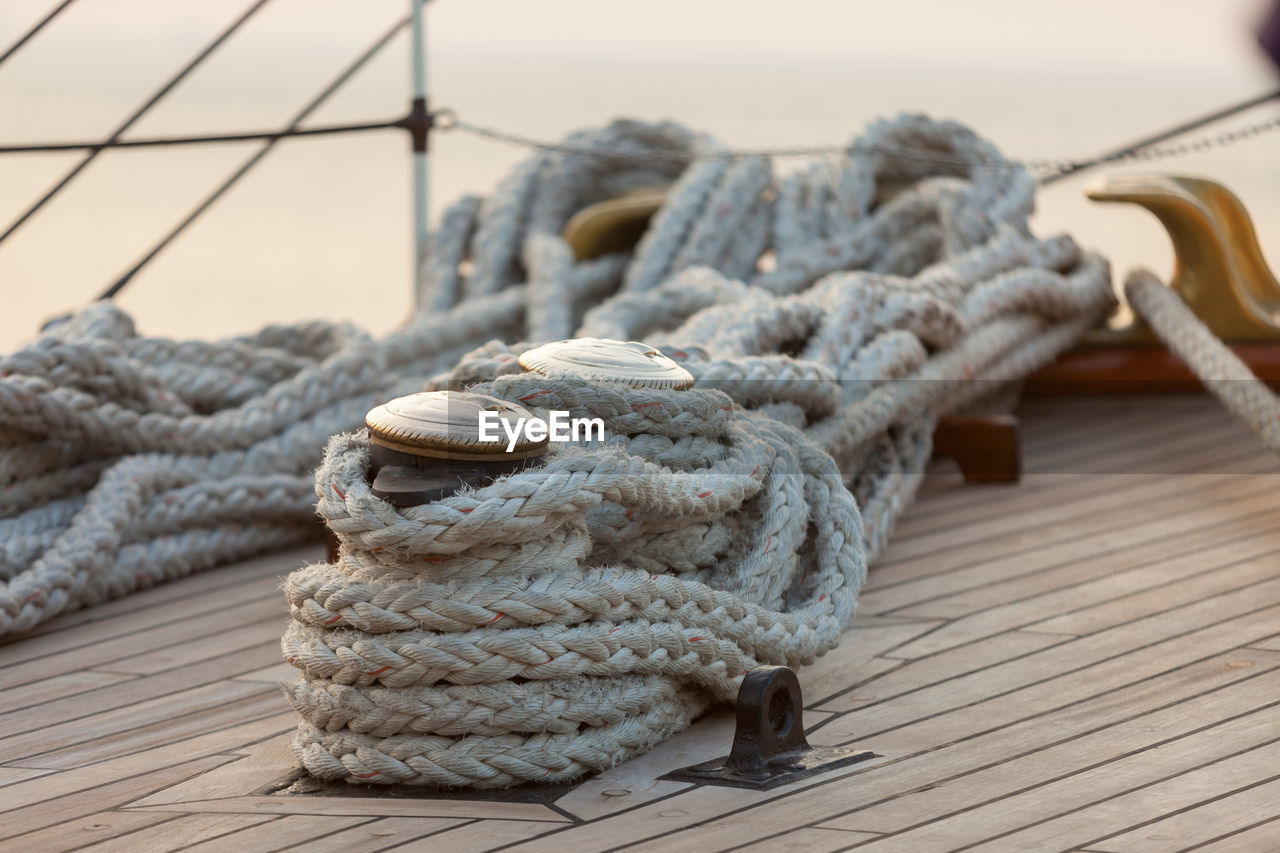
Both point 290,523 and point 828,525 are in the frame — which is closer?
point 828,525

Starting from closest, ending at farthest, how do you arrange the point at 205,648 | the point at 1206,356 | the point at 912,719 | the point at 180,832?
the point at 180,832, the point at 912,719, the point at 205,648, the point at 1206,356

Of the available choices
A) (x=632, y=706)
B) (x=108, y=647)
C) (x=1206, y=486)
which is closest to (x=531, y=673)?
(x=632, y=706)

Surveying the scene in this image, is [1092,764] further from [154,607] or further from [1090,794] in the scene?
[154,607]

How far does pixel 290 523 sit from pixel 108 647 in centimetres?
47

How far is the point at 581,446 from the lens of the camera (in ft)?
5.52

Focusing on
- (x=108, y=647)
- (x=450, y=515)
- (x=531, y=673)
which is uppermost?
(x=450, y=515)

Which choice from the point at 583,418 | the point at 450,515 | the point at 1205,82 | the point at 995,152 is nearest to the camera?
the point at 450,515

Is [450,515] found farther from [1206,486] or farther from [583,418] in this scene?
[1206,486]

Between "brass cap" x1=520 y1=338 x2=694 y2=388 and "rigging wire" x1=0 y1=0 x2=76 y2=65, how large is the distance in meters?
1.30

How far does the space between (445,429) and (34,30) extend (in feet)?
5.23

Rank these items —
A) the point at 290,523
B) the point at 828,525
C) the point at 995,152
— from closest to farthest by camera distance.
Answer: the point at 828,525 < the point at 290,523 < the point at 995,152

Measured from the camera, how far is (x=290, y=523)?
95.4 inches

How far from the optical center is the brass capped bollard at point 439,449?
1.48m

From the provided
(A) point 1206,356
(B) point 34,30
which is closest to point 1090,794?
(A) point 1206,356
